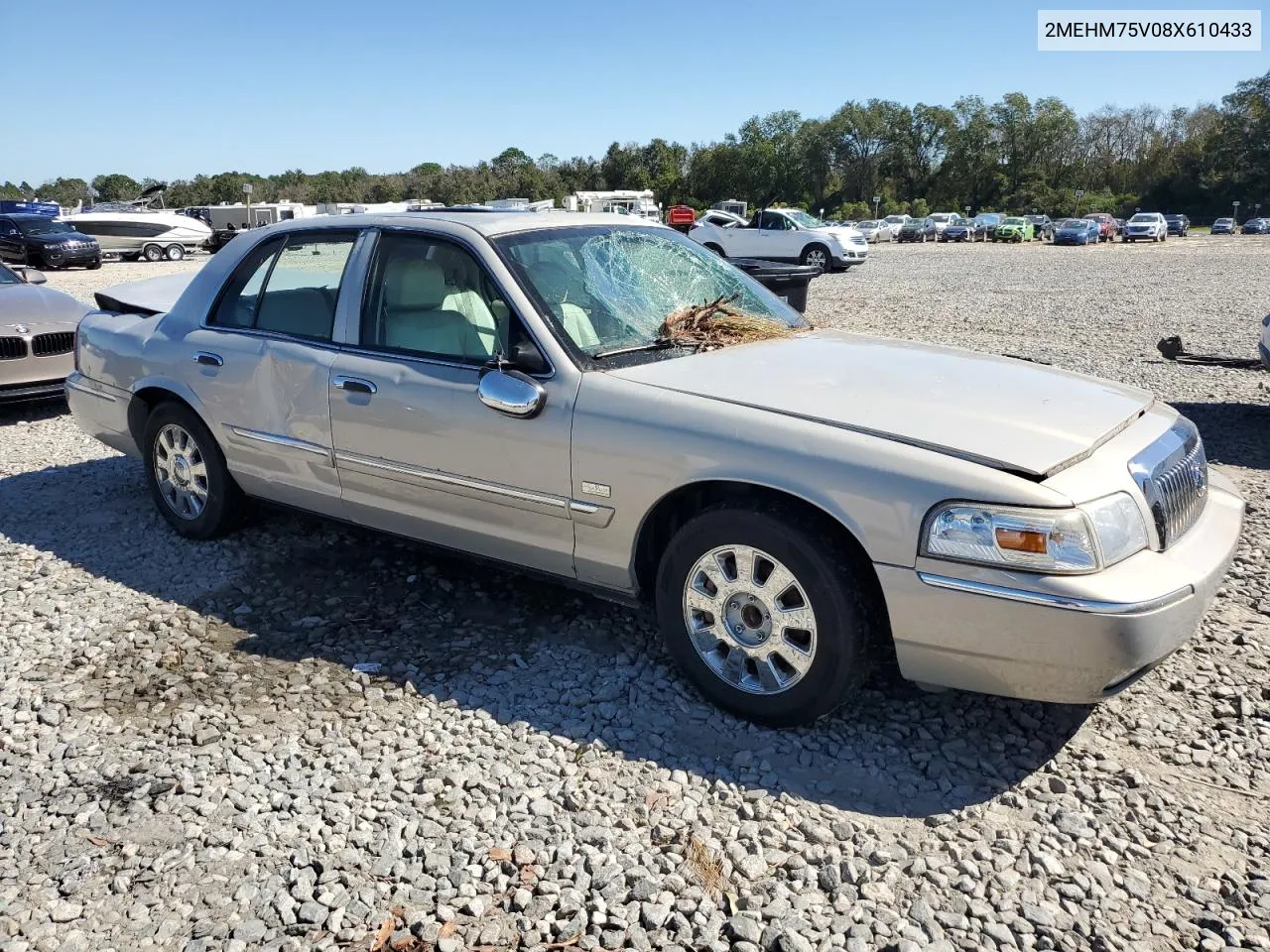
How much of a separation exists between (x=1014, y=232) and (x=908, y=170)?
49.4 meters

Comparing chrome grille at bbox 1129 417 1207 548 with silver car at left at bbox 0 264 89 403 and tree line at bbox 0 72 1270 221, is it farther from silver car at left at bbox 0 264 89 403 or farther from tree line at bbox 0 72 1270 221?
tree line at bbox 0 72 1270 221

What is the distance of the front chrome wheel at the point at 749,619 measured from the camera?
3154 mm

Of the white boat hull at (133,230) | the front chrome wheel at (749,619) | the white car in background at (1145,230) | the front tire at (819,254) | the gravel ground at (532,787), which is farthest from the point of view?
the white car in background at (1145,230)

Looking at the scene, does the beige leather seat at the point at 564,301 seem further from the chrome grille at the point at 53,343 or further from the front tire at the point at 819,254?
the front tire at the point at 819,254

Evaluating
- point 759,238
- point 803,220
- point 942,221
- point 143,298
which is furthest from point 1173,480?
point 942,221

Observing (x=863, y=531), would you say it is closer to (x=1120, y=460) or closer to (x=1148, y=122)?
(x=1120, y=460)

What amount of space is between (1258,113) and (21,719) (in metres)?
101

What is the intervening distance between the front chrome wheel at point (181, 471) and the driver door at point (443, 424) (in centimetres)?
119

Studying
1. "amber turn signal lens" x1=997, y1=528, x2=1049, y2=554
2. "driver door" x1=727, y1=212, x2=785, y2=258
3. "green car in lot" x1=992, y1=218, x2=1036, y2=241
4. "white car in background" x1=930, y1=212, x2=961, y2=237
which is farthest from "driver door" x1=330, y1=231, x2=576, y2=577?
"white car in background" x1=930, y1=212, x2=961, y2=237

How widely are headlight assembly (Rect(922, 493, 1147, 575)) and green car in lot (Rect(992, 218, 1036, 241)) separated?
2240 inches

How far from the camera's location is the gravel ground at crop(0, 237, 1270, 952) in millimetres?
2504

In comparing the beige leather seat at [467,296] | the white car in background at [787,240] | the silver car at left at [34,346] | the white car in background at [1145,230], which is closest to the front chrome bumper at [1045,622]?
the beige leather seat at [467,296]

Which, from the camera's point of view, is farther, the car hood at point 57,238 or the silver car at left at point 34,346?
the car hood at point 57,238

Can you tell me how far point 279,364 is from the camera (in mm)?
4422
